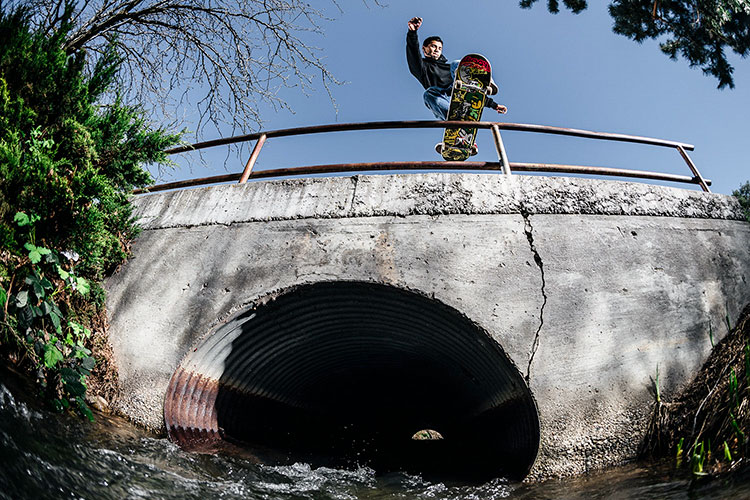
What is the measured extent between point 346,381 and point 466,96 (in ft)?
13.7

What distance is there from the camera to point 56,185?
10.9 feet

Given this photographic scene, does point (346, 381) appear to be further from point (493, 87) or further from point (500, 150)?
point (493, 87)

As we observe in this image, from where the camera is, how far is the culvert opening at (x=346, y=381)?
383 cm

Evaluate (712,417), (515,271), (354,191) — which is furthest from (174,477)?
(712,417)

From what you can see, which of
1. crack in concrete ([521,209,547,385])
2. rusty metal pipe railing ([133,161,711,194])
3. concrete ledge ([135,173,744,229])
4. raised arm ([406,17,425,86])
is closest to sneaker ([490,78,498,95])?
raised arm ([406,17,425,86])

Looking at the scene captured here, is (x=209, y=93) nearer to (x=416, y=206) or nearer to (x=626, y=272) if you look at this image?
(x=416, y=206)

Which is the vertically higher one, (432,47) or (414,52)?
(432,47)

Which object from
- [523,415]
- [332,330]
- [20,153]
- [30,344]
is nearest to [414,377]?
[332,330]

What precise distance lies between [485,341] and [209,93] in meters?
5.36

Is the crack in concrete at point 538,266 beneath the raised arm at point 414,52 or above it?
beneath

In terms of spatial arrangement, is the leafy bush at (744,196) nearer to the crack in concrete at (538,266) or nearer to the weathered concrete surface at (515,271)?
the weathered concrete surface at (515,271)

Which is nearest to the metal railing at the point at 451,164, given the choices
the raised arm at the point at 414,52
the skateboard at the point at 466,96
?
the skateboard at the point at 466,96

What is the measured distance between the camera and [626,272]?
376 centimetres

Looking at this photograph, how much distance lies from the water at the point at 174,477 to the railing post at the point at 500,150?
260 centimetres
